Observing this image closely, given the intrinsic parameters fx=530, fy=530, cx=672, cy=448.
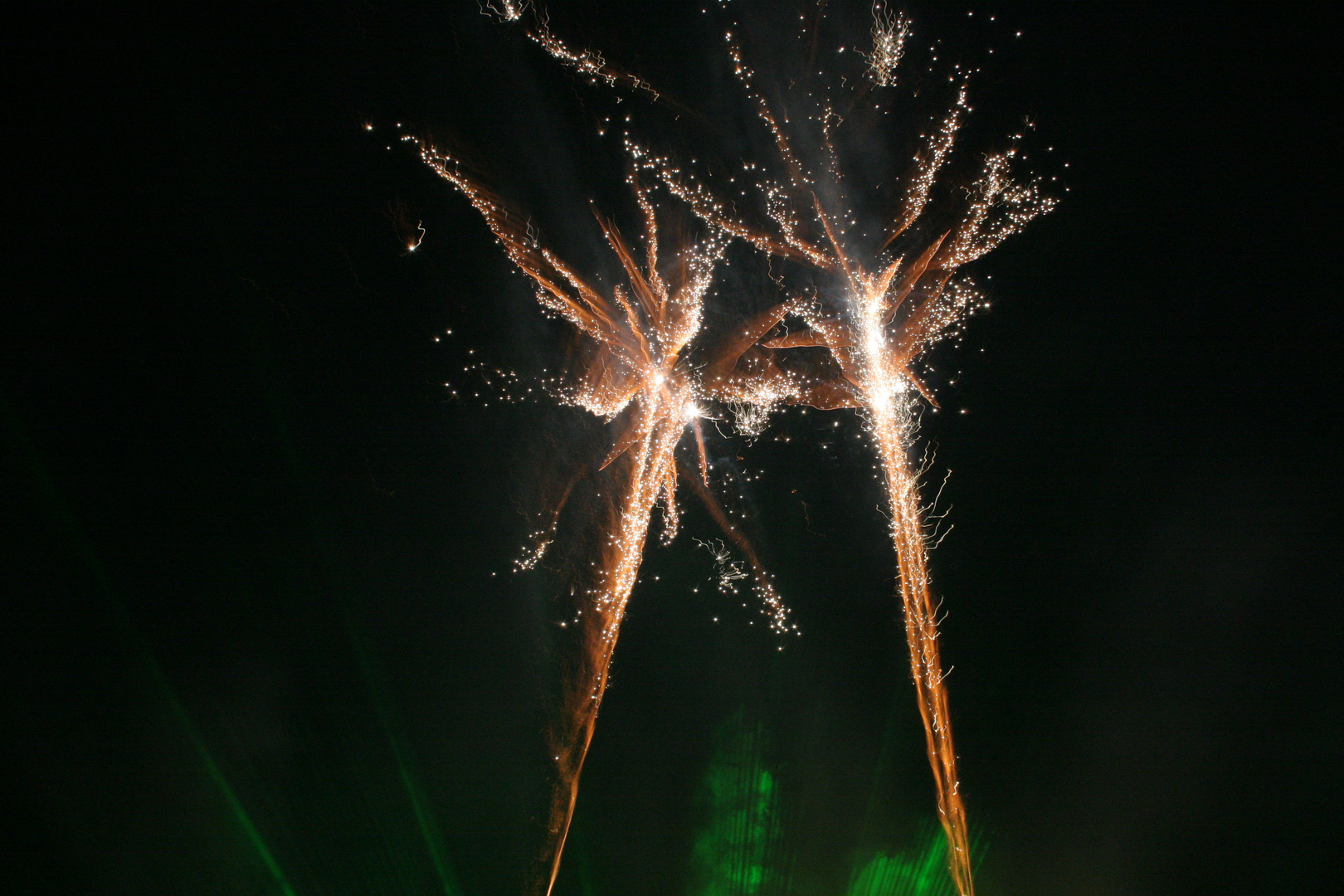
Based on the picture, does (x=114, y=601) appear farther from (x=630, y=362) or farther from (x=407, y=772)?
(x=630, y=362)

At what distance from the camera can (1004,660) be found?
2.13 meters

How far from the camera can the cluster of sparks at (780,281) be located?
1958mm

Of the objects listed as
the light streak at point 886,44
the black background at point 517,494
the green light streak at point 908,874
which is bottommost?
the green light streak at point 908,874

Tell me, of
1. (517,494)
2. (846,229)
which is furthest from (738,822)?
(846,229)

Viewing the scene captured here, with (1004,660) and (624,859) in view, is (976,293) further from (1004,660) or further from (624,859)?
(624,859)

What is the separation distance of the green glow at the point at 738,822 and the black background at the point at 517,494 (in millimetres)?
92

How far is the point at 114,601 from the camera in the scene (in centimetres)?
202

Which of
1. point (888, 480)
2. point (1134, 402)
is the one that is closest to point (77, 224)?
point (888, 480)

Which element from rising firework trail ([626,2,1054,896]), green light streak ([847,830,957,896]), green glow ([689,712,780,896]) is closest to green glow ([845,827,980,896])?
green light streak ([847,830,957,896])

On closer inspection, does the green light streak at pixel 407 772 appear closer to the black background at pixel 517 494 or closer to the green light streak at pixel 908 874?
the black background at pixel 517 494

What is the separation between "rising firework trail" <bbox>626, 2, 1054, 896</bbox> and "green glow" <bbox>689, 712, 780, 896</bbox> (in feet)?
4.04

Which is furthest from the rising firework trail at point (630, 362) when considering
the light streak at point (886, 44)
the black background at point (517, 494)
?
the light streak at point (886, 44)

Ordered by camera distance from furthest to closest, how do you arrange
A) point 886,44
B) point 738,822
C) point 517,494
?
point 738,822 < point 517,494 < point 886,44

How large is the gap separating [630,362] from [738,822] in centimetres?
191
